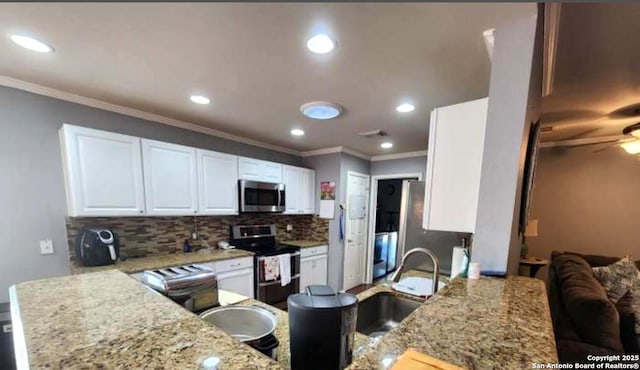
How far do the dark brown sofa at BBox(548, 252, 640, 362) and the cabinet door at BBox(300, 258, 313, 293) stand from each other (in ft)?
8.74

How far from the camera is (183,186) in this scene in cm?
268

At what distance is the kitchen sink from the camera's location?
1.57 m

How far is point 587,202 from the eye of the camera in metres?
3.40

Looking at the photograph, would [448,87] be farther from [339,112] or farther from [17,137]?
[17,137]

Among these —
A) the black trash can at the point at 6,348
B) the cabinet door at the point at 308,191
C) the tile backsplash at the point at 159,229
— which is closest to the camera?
the black trash can at the point at 6,348

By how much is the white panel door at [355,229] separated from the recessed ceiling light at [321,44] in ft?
9.05

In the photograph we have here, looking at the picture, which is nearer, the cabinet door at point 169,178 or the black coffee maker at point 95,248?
the black coffee maker at point 95,248

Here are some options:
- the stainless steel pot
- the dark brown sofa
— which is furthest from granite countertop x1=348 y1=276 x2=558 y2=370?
the dark brown sofa

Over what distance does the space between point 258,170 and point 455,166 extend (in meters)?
2.63

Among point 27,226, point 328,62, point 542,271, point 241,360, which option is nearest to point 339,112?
point 328,62

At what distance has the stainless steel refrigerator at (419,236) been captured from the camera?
287 centimetres

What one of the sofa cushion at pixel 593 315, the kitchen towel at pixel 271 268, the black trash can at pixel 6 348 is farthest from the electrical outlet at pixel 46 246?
the sofa cushion at pixel 593 315

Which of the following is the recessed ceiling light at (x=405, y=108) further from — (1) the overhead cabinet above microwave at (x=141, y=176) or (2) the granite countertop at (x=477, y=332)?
(1) the overhead cabinet above microwave at (x=141, y=176)

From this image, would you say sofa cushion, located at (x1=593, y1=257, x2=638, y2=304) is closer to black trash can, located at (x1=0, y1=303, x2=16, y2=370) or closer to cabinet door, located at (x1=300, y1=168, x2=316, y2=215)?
cabinet door, located at (x1=300, y1=168, x2=316, y2=215)
